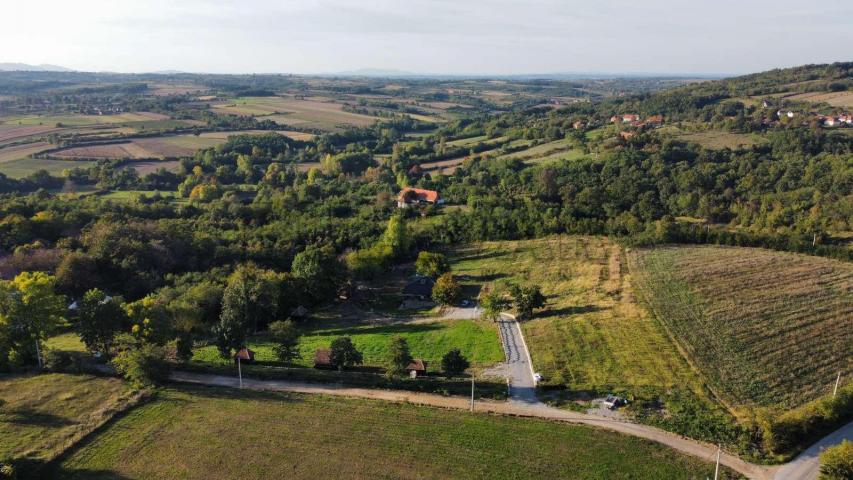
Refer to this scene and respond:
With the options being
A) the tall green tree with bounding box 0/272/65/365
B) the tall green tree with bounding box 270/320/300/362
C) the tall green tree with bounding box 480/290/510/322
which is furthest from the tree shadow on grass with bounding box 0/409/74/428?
the tall green tree with bounding box 480/290/510/322

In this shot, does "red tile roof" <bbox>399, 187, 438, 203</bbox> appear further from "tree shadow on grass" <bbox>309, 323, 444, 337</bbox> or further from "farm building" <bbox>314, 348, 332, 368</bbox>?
"farm building" <bbox>314, 348, 332, 368</bbox>

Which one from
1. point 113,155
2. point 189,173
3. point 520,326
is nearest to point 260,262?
point 520,326

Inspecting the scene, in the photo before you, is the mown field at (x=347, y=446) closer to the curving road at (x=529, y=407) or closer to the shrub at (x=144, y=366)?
the curving road at (x=529, y=407)

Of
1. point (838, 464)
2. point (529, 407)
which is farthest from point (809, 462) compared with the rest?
point (529, 407)

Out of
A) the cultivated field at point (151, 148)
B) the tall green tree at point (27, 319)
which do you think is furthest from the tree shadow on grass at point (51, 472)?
the cultivated field at point (151, 148)

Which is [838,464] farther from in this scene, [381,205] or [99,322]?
[381,205]

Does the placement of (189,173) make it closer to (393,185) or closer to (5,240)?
(393,185)
